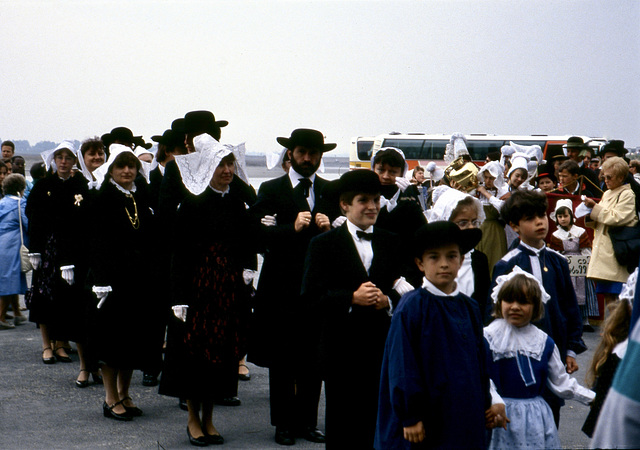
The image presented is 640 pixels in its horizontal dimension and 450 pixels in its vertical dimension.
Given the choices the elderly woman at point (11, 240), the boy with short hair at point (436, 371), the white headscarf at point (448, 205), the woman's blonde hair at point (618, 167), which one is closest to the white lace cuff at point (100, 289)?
the white headscarf at point (448, 205)

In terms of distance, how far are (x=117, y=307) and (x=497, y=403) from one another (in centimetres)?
339

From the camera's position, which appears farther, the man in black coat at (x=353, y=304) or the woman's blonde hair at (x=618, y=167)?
the woman's blonde hair at (x=618, y=167)

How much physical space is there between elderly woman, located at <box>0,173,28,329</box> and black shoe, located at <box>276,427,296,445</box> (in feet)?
16.8

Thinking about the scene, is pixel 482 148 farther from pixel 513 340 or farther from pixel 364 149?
pixel 513 340

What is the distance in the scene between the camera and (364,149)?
4662cm

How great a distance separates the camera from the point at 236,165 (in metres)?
6.12

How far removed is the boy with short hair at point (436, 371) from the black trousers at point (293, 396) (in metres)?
1.95

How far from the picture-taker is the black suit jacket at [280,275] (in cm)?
561

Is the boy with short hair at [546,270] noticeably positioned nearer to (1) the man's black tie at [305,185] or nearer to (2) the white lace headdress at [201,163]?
(1) the man's black tie at [305,185]

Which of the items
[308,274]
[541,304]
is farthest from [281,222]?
[541,304]

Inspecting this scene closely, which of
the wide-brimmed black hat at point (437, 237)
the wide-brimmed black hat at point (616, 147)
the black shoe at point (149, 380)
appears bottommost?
the black shoe at point (149, 380)

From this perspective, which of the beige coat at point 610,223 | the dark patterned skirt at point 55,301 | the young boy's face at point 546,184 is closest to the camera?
the dark patterned skirt at point 55,301

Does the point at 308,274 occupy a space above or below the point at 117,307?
above

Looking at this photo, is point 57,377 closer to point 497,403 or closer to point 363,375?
point 363,375
